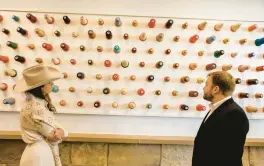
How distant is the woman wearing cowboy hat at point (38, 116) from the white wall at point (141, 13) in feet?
1.77

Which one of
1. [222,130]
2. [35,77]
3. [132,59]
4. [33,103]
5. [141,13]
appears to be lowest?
[222,130]

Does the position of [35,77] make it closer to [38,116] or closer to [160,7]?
[38,116]

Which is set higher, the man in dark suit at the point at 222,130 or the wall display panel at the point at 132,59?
the wall display panel at the point at 132,59

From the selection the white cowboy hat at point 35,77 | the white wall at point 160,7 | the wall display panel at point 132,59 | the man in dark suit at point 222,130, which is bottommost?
the man in dark suit at point 222,130

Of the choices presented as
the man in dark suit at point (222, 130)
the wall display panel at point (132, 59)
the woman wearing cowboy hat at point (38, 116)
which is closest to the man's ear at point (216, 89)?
the man in dark suit at point (222, 130)

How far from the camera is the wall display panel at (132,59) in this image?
1.63 metres

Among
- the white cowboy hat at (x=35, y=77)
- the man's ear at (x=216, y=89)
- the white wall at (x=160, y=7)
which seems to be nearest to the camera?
the white cowboy hat at (x=35, y=77)

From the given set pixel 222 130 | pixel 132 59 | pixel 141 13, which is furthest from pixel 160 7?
pixel 222 130

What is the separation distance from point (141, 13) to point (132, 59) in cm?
41

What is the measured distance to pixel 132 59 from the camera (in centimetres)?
167

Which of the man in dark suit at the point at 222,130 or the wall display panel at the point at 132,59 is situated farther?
the wall display panel at the point at 132,59

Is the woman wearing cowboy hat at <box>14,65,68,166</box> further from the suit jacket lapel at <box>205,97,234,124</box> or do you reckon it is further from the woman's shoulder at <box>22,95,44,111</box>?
the suit jacket lapel at <box>205,97,234,124</box>

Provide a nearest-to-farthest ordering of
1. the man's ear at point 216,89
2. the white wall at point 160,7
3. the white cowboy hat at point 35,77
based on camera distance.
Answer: the white cowboy hat at point 35,77 → the man's ear at point 216,89 → the white wall at point 160,7

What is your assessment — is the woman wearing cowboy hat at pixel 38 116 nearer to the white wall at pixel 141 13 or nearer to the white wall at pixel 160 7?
the white wall at pixel 141 13
